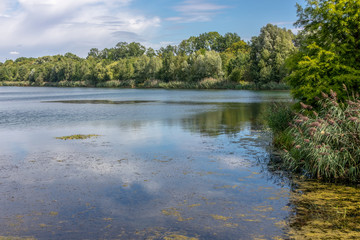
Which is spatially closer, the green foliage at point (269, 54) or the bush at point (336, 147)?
the bush at point (336, 147)

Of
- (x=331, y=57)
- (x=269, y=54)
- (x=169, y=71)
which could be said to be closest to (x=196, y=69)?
(x=169, y=71)

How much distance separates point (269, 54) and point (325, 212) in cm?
7823

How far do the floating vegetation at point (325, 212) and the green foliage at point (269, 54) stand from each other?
7179 cm

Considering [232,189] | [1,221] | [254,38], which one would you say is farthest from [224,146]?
[254,38]

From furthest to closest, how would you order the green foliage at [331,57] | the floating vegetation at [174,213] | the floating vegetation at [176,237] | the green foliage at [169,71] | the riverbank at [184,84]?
1. the green foliage at [169,71]
2. the riverbank at [184,84]
3. the green foliage at [331,57]
4. the floating vegetation at [174,213]
5. the floating vegetation at [176,237]

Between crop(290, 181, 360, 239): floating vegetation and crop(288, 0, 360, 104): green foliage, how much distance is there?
5.21 m

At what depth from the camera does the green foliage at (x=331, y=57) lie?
14.4m

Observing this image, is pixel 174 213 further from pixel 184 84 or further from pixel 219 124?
pixel 184 84

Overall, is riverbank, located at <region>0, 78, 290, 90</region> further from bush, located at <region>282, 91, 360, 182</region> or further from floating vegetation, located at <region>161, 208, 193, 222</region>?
floating vegetation, located at <region>161, 208, 193, 222</region>

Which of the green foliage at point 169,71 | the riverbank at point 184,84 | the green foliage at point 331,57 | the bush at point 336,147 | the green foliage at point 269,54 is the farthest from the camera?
the green foliage at point 169,71

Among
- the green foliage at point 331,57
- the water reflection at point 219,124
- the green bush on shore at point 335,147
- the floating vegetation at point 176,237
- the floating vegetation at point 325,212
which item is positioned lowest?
the floating vegetation at point 176,237

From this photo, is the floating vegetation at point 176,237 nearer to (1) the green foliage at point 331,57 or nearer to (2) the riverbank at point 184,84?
(1) the green foliage at point 331,57

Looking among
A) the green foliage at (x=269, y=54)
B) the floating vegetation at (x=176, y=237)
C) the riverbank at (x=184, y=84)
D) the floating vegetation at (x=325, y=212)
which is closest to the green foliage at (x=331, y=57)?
the floating vegetation at (x=325, y=212)

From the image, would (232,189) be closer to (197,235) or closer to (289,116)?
(197,235)
